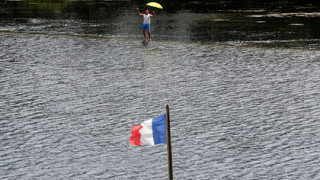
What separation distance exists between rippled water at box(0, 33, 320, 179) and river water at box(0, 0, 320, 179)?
3cm

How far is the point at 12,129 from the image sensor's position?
11.5 metres

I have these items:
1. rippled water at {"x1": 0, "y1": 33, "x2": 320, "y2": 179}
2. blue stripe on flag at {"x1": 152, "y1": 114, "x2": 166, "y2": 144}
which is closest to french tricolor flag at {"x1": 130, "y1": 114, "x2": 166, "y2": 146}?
blue stripe on flag at {"x1": 152, "y1": 114, "x2": 166, "y2": 144}

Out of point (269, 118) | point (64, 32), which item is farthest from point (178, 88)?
point (64, 32)

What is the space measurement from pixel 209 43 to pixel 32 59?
7.98 m

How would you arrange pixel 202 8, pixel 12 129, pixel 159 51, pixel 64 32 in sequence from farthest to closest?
pixel 202 8, pixel 64 32, pixel 159 51, pixel 12 129

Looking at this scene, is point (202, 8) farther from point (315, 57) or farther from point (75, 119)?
point (75, 119)

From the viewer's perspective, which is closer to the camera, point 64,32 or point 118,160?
point 118,160

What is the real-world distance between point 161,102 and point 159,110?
750 mm

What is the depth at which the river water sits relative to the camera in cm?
943

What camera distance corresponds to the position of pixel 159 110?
13016mm

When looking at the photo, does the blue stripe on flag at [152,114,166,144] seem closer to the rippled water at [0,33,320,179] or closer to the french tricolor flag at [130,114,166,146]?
the french tricolor flag at [130,114,166,146]

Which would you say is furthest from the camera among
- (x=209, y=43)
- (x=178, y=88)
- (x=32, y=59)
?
→ (x=209, y=43)

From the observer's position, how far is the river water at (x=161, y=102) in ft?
30.9

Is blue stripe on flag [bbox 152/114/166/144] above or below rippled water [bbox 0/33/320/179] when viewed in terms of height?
above
